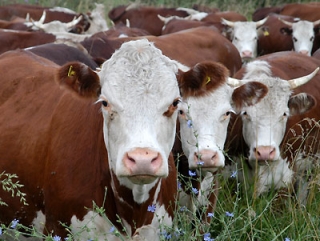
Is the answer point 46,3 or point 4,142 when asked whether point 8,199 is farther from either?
point 46,3

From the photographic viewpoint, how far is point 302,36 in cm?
1221

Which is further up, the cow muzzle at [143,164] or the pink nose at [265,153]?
the cow muzzle at [143,164]

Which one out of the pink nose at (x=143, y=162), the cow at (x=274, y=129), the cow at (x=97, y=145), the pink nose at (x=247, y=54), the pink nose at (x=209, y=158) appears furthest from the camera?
the pink nose at (x=247, y=54)

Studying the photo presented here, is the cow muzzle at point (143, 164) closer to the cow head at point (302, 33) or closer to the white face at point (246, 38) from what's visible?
the white face at point (246, 38)

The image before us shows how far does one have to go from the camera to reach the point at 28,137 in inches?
164

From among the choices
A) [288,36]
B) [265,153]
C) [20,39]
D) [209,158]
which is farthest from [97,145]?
[288,36]

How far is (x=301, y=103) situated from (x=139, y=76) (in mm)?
2610

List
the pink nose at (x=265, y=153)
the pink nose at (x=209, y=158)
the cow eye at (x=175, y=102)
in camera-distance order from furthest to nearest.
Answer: the pink nose at (x=265, y=153) → the pink nose at (x=209, y=158) → the cow eye at (x=175, y=102)

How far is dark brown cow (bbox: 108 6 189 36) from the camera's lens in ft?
51.1

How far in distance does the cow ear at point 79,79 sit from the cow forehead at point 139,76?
6 cm

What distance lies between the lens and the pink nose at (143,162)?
10.4 feet

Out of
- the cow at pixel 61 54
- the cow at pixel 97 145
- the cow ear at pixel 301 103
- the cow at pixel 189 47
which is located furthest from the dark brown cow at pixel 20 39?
the cow at pixel 97 145

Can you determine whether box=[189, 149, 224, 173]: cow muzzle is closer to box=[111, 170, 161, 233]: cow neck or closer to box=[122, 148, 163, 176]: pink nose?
box=[111, 170, 161, 233]: cow neck

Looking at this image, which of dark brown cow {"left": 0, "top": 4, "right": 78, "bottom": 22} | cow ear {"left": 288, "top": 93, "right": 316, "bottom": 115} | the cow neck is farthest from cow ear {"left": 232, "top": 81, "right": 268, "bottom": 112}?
dark brown cow {"left": 0, "top": 4, "right": 78, "bottom": 22}
